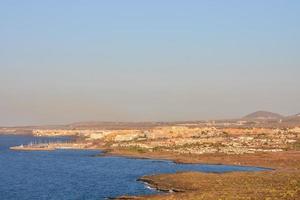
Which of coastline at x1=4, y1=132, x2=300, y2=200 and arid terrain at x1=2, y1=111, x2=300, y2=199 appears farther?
arid terrain at x1=2, y1=111, x2=300, y2=199

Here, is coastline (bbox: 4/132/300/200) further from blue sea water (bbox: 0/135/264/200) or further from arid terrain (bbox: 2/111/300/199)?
blue sea water (bbox: 0/135/264/200)

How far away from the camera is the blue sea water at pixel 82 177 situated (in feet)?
226

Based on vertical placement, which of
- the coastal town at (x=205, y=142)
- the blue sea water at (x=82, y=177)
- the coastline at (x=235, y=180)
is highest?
the coastal town at (x=205, y=142)

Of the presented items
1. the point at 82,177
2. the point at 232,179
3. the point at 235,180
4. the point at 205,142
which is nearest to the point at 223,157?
the point at 205,142

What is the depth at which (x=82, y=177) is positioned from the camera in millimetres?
89000

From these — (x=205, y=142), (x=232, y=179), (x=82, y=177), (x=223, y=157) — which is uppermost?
(x=205, y=142)

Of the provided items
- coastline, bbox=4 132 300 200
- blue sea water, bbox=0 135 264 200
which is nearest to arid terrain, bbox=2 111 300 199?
coastline, bbox=4 132 300 200

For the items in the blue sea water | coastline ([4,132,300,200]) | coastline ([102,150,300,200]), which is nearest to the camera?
coastline ([102,150,300,200])

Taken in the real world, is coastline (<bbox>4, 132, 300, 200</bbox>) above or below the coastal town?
below

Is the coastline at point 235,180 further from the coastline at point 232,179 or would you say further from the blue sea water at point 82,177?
the blue sea water at point 82,177

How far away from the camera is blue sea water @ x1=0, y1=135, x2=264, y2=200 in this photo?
69012 millimetres

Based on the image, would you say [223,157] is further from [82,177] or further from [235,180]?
[235,180]

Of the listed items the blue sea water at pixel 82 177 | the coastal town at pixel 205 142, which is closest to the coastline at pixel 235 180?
the blue sea water at pixel 82 177

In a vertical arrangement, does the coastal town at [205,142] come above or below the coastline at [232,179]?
above
